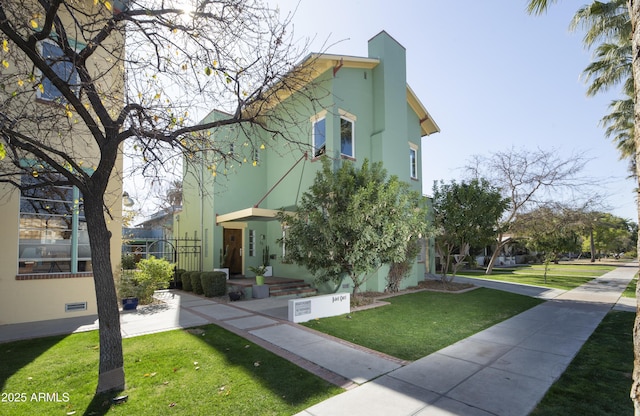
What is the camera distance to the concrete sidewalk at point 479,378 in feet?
12.8

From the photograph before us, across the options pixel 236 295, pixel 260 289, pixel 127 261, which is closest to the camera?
pixel 236 295

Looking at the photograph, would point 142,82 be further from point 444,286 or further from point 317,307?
point 444,286

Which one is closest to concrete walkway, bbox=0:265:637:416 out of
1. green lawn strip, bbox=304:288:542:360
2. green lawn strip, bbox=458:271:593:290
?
green lawn strip, bbox=304:288:542:360

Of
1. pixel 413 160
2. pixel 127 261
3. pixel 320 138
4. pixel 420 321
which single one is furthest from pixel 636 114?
pixel 127 261

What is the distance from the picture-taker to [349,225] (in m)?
9.20

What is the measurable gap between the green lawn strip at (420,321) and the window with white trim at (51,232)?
6.94m

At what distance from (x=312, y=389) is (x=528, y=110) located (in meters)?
20.7

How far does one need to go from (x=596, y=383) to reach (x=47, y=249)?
40.5ft

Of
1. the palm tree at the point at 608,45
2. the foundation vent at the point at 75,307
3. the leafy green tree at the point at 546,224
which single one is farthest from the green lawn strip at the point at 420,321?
the leafy green tree at the point at 546,224

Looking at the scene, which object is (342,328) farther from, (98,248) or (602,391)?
(98,248)

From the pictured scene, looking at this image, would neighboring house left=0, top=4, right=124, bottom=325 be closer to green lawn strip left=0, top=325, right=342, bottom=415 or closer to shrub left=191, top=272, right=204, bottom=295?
green lawn strip left=0, top=325, right=342, bottom=415

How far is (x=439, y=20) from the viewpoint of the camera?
9.44 m

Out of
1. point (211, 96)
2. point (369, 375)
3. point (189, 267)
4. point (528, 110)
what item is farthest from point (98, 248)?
point (528, 110)

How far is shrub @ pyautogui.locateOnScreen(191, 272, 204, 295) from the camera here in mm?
13000
